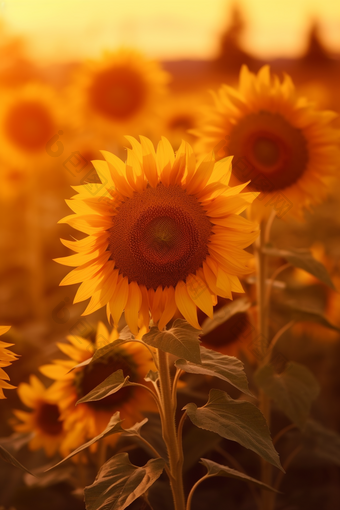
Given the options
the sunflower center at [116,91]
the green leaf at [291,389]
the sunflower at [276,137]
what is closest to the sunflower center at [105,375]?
the green leaf at [291,389]

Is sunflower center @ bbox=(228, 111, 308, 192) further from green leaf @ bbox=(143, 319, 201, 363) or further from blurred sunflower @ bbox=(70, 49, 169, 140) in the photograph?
blurred sunflower @ bbox=(70, 49, 169, 140)

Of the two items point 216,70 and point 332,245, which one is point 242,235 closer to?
point 332,245

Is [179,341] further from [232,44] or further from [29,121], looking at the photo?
[232,44]

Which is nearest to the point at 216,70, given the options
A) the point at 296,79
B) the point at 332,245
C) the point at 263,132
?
the point at 296,79

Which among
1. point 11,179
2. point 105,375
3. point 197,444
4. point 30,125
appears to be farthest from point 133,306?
point 11,179

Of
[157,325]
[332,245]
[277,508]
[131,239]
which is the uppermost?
[332,245]

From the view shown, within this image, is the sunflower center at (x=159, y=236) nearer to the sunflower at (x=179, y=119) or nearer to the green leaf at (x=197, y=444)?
the green leaf at (x=197, y=444)
